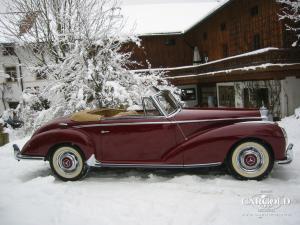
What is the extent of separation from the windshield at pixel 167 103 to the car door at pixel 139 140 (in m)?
0.16

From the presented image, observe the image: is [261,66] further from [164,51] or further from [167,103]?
[164,51]

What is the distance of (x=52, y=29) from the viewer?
12.8 metres

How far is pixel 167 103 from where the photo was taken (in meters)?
5.27

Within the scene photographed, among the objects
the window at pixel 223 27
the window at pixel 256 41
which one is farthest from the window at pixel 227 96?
the window at pixel 223 27

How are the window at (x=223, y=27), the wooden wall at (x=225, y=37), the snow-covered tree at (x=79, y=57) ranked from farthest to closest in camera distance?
the window at (x=223, y=27) < the wooden wall at (x=225, y=37) < the snow-covered tree at (x=79, y=57)

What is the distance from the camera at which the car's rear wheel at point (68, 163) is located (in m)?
5.22

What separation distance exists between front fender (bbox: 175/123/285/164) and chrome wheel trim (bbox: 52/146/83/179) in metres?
1.86

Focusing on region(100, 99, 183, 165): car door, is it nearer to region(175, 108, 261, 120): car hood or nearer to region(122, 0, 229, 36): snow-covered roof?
region(175, 108, 261, 120): car hood

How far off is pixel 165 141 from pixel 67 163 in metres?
1.85

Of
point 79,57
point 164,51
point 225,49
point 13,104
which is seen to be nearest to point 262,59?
point 225,49

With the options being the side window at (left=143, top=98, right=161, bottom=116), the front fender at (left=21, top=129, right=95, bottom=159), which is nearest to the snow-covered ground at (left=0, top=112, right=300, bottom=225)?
the front fender at (left=21, top=129, right=95, bottom=159)

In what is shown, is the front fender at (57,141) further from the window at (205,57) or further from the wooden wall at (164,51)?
the wooden wall at (164,51)

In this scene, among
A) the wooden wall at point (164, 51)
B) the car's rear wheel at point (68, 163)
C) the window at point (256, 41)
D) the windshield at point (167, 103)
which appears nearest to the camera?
the windshield at point (167, 103)

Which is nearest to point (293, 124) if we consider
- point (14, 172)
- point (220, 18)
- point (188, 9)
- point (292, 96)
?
point (292, 96)
